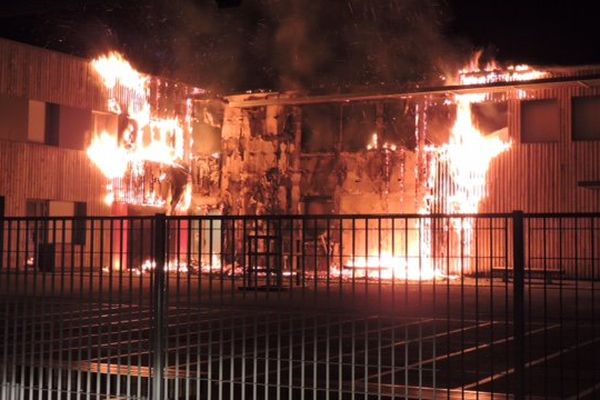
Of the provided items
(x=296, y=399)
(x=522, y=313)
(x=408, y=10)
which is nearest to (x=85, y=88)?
(x=408, y=10)

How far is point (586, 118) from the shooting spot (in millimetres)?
29875

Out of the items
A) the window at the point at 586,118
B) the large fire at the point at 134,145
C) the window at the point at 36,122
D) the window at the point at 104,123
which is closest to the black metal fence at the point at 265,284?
the window at the point at 36,122

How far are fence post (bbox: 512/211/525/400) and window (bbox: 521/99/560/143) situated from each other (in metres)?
26.2

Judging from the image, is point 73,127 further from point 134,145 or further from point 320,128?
point 320,128

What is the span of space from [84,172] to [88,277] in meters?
25.6

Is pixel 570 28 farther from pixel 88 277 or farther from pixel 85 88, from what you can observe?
pixel 88 277

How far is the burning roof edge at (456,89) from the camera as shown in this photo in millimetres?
28188

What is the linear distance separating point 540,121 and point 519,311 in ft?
87.2

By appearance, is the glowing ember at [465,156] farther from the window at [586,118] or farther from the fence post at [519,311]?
the fence post at [519,311]

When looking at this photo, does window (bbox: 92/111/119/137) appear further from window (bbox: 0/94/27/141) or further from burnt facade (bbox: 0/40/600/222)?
window (bbox: 0/94/27/141)

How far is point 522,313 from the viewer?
519cm

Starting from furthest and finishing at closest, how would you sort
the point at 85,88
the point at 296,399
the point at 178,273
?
the point at 85,88 < the point at 296,399 < the point at 178,273

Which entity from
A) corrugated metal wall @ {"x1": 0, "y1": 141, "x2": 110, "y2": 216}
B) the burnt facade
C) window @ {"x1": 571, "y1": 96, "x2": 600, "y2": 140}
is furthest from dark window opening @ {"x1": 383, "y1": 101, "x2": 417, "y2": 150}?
corrugated metal wall @ {"x1": 0, "y1": 141, "x2": 110, "y2": 216}

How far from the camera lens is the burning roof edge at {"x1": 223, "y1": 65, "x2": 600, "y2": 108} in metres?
28.2
